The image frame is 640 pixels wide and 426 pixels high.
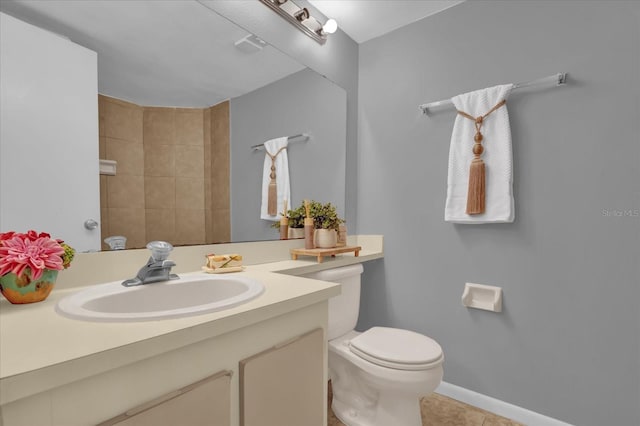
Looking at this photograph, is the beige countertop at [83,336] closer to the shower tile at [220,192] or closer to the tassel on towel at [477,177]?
the shower tile at [220,192]

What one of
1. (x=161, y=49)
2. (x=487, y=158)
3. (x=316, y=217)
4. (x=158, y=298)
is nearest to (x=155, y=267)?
(x=158, y=298)

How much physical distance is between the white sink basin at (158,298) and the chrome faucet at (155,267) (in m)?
0.02

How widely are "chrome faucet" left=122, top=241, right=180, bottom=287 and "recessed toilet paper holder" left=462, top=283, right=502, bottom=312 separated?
4.75ft

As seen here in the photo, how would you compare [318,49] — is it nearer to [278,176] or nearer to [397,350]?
[278,176]

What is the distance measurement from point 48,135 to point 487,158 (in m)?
1.77

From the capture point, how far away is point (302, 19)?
65.0 inches

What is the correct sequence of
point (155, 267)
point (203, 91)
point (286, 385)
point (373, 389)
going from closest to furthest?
point (286, 385), point (155, 267), point (203, 91), point (373, 389)

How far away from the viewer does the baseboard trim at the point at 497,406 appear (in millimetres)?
1480

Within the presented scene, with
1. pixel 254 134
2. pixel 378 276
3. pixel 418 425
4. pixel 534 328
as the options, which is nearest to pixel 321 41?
pixel 254 134

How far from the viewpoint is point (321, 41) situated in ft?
5.93

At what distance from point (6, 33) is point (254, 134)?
0.86 metres

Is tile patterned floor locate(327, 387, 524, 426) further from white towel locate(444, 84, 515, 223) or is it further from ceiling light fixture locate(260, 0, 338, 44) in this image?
ceiling light fixture locate(260, 0, 338, 44)

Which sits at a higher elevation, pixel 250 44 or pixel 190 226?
pixel 250 44

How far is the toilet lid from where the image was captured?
1249 millimetres
